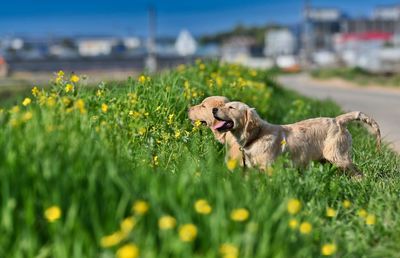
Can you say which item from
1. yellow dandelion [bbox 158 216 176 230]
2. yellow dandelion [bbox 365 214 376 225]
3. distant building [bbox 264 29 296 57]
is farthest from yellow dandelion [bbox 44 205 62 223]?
distant building [bbox 264 29 296 57]

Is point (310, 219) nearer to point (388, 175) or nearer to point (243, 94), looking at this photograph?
point (388, 175)

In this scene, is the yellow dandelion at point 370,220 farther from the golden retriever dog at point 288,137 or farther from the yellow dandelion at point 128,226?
the yellow dandelion at point 128,226

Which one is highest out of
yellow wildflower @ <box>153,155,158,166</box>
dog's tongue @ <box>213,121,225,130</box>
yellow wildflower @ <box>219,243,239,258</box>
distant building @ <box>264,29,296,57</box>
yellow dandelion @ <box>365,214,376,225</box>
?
dog's tongue @ <box>213,121,225,130</box>

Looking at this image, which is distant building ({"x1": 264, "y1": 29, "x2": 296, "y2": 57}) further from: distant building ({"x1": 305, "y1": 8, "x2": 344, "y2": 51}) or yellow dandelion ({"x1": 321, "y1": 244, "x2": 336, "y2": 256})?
yellow dandelion ({"x1": 321, "y1": 244, "x2": 336, "y2": 256})

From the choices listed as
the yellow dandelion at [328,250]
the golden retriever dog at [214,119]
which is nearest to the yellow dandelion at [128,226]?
the yellow dandelion at [328,250]

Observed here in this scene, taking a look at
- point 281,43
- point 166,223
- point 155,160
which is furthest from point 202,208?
point 281,43

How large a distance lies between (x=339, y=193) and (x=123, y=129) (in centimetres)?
179

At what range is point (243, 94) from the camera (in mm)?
11273

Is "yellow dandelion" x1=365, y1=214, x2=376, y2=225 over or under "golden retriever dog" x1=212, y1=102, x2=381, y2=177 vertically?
under

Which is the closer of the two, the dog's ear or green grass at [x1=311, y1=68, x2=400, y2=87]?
the dog's ear

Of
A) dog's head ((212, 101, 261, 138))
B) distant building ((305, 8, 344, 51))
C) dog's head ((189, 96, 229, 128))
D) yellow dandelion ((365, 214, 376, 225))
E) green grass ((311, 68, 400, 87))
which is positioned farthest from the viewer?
distant building ((305, 8, 344, 51))

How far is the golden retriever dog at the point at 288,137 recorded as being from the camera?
5891mm

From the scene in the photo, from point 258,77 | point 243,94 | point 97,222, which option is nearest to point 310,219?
point 97,222

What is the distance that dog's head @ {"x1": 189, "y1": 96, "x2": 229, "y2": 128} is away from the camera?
6.33 m
